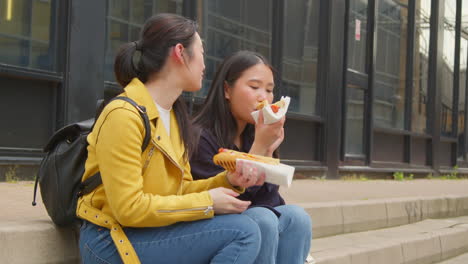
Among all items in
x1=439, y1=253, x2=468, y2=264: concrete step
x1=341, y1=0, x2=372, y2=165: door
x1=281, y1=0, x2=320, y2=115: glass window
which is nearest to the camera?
x1=439, y1=253, x2=468, y2=264: concrete step

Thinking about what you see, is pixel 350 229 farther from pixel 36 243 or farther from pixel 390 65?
pixel 390 65

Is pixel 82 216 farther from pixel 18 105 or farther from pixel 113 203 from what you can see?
pixel 18 105

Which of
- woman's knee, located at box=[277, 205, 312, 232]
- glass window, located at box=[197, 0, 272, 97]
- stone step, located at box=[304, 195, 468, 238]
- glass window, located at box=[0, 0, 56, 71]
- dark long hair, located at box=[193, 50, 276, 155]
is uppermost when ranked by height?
glass window, located at box=[197, 0, 272, 97]

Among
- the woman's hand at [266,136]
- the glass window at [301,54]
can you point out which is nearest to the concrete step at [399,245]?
the woman's hand at [266,136]

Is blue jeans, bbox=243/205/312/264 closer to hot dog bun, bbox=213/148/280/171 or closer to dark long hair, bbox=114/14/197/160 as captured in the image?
hot dog bun, bbox=213/148/280/171

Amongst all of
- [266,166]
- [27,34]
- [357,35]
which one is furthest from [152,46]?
[357,35]

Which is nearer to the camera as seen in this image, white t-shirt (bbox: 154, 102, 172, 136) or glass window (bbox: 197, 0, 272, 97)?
white t-shirt (bbox: 154, 102, 172, 136)

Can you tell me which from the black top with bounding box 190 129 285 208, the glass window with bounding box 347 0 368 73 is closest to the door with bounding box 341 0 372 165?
the glass window with bounding box 347 0 368 73

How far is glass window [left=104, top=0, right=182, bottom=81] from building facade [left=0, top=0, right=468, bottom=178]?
0.04ft

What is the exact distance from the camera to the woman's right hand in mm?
2348

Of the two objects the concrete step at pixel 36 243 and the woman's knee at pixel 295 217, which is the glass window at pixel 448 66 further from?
the concrete step at pixel 36 243

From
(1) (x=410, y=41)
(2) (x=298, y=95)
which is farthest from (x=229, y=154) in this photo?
(1) (x=410, y=41)

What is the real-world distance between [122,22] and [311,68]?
3.82 metres

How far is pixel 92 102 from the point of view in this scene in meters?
5.55
